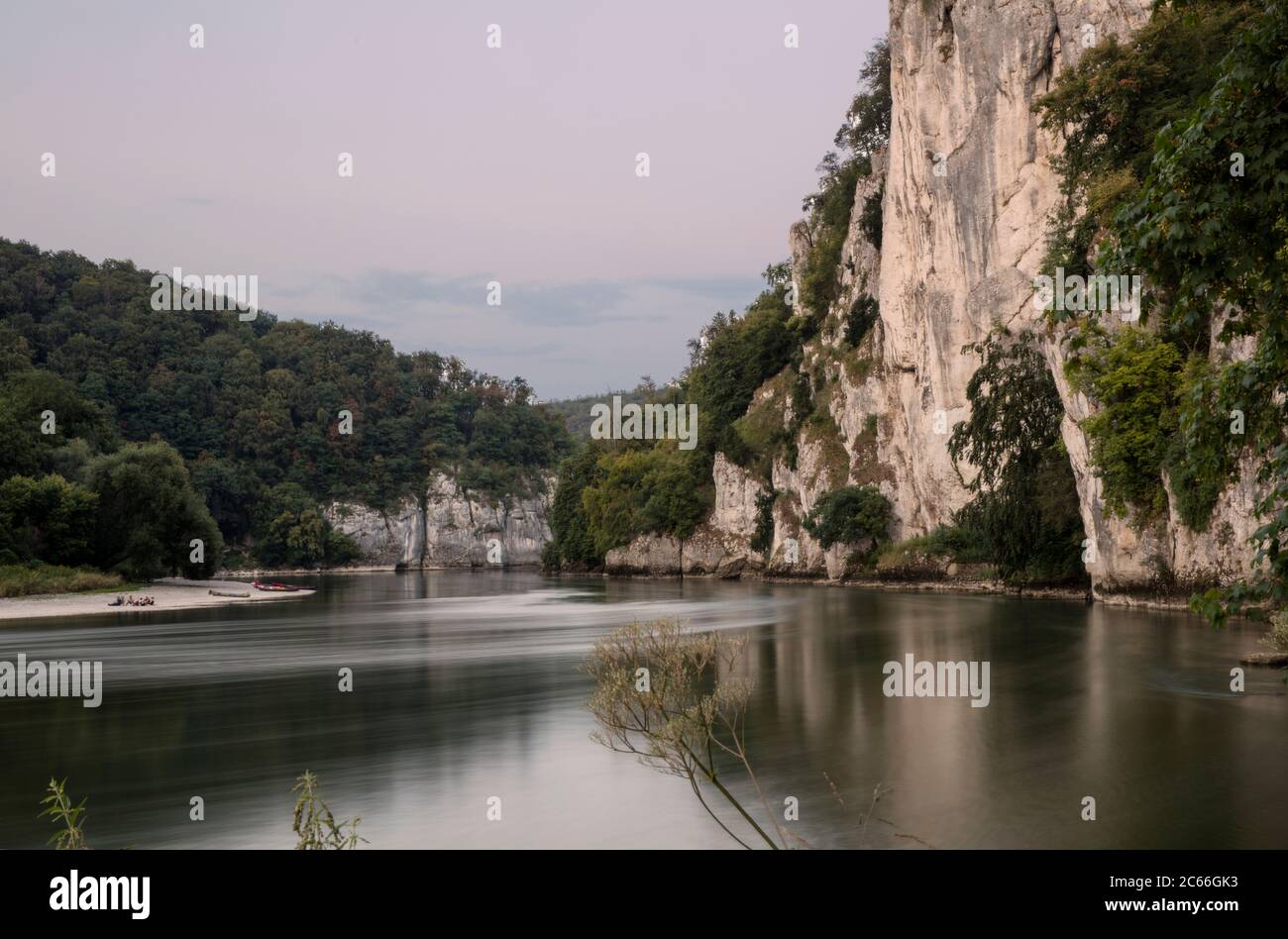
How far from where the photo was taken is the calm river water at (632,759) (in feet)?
38.6

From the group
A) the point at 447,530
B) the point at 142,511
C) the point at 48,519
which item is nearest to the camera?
the point at 48,519

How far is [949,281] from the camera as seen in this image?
56.5 m

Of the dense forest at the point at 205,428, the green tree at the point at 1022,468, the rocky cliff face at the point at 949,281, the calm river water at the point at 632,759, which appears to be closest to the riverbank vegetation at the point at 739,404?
the rocky cliff face at the point at 949,281

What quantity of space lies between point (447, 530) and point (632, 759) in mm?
143465

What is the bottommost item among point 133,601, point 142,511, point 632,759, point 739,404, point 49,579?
point 133,601

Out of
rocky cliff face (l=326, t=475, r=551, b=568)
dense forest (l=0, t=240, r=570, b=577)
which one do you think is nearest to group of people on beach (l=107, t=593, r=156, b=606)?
dense forest (l=0, t=240, r=570, b=577)

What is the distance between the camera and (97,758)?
15547mm

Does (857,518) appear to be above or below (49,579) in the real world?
above

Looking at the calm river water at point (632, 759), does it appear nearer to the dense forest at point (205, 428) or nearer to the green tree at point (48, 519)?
the green tree at point (48, 519)

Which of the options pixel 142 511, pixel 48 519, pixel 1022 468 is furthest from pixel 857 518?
pixel 48 519

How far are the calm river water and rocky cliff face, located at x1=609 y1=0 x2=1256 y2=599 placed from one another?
1029 cm

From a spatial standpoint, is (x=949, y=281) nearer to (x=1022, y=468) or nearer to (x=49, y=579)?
(x=1022, y=468)

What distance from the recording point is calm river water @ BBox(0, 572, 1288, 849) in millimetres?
11758

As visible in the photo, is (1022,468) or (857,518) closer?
(1022,468)
